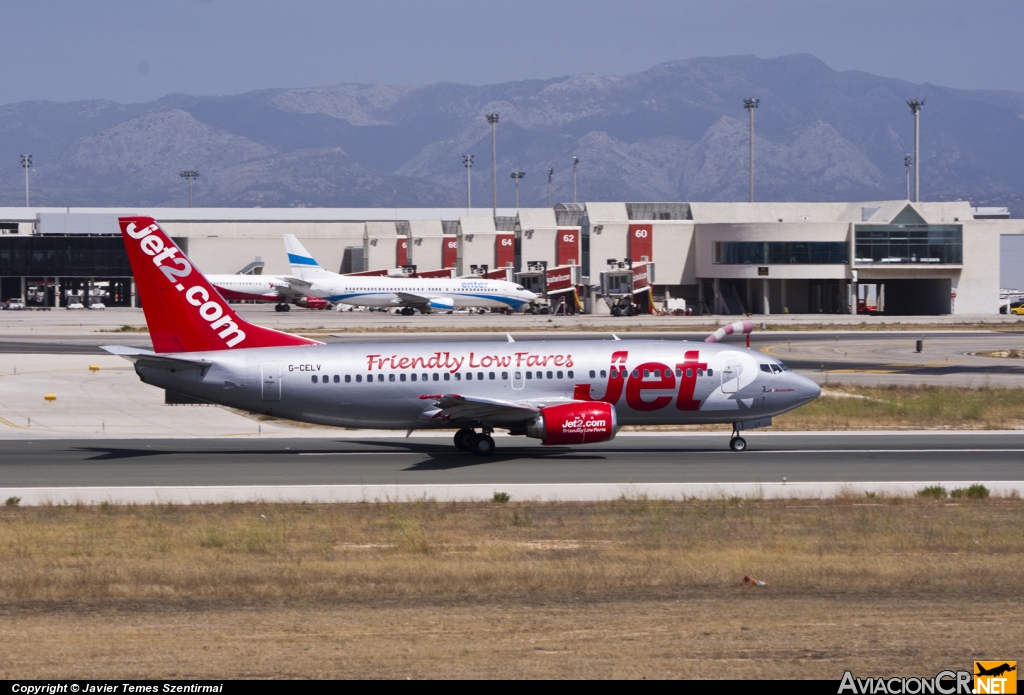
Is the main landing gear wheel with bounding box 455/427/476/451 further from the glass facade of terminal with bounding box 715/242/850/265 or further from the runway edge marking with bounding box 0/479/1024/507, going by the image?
the glass facade of terminal with bounding box 715/242/850/265

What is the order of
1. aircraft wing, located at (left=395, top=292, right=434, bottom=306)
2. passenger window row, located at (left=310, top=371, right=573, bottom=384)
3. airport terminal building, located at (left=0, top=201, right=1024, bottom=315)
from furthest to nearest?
aircraft wing, located at (left=395, top=292, right=434, bottom=306), airport terminal building, located at (left=0, top=201, right=1024, bottom=315), passenger window row, located at (left=310, top=371, right=573, bottom=384)

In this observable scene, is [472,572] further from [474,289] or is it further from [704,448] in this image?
[474,289]

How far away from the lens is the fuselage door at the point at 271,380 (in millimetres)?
35219

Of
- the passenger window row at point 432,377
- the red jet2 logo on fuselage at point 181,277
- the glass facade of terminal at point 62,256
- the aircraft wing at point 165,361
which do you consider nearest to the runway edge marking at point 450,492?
the aircraft wing at point 165,361

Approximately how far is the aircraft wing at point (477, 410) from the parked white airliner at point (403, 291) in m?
89.3

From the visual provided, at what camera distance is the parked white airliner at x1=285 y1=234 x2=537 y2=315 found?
125188mm

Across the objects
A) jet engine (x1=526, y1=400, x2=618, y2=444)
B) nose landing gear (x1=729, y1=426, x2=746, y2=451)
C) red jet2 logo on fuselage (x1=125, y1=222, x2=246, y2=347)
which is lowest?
nose landing gear (x1=729, y1=426, x2=746, y2=451)

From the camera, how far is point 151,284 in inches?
1407

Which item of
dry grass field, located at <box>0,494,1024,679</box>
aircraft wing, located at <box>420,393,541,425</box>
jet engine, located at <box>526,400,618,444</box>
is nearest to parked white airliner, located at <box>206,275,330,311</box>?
aircraft wing, located at <box>420,393,541,425</box>

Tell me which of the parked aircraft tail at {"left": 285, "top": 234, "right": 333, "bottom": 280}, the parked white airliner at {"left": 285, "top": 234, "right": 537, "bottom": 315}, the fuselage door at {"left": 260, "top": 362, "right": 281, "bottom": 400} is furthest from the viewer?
the parked aircraft tail at {"left": 285, "top": 234, "right": 333, "bottom": 280}

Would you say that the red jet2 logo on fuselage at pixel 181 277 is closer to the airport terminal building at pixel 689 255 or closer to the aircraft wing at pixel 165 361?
the aircraft wing at pixel 165 361

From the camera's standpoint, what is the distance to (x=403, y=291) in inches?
4948

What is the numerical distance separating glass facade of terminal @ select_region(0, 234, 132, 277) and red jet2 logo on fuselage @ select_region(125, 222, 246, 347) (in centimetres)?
12607

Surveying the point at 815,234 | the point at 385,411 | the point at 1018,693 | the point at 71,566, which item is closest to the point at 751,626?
the point at 1018,693
